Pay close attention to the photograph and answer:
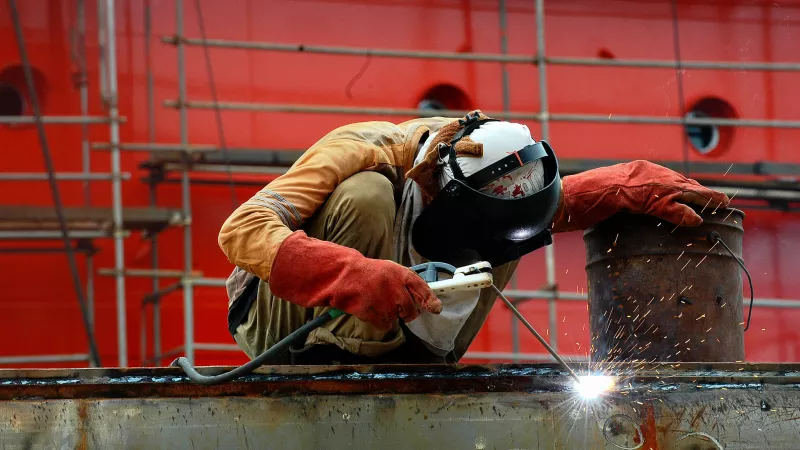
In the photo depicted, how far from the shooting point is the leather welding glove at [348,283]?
2.86 m

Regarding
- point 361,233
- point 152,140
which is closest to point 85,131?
point 152,140

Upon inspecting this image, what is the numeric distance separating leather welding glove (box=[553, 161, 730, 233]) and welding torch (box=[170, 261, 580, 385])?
84 centimetres

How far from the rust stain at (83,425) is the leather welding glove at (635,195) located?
5.70 feet

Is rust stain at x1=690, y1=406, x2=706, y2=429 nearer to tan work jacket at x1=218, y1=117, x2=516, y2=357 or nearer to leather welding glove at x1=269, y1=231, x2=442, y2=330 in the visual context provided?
leather welding glove at x1=269, y1=231, x2=442, y2=330

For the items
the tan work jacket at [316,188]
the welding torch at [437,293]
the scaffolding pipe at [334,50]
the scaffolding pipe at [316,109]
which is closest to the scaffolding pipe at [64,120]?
the scaffolding pipe at [316,109]

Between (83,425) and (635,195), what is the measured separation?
72.5 inches

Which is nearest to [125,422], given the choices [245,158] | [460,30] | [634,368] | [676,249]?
[634,368]


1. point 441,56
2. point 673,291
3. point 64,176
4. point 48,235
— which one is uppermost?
point 441,56

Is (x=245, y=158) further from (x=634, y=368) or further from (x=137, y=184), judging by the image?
(x=634, y=368)

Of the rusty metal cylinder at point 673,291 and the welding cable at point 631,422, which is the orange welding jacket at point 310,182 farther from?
the welding cable at point 631,422

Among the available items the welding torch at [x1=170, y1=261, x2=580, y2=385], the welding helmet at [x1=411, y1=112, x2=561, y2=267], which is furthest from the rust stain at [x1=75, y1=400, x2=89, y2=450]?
the welding helmet at [x1=411, y1=112, x2=561, y2=267]

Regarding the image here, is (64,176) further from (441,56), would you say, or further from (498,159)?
(498,159)

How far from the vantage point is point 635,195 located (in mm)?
3639

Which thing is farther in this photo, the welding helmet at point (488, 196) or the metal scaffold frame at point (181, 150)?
the metal scaffold frame at point (181, 150)
